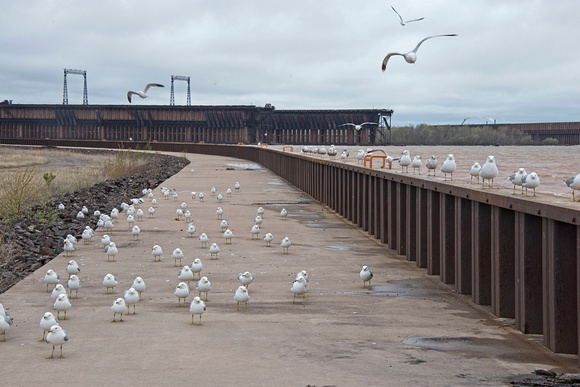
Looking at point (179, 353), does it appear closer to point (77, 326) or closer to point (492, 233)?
point (77, 326)

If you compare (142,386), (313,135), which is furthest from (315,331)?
(313,135)

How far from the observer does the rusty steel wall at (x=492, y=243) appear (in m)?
9.21

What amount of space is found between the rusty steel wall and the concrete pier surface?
11.3 inches

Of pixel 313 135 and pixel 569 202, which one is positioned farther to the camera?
pixel 313 135

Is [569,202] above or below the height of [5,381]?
above

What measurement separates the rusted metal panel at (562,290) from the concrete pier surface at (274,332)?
0.69 feet

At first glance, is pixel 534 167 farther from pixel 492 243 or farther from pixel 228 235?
pixel 492 243

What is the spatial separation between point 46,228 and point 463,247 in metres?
14.5

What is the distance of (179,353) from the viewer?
29.7 ft

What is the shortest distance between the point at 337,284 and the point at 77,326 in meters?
4.86

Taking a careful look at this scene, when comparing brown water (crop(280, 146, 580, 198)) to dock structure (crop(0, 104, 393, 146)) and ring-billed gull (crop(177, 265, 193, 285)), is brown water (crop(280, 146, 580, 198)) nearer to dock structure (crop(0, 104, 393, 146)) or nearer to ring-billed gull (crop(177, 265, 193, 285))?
ring-billed gull (crop(177, 265, 193, 285))

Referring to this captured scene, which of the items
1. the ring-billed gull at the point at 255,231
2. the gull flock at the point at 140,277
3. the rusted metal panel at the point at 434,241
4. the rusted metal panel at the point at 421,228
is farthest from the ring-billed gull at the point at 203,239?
the rusted metal panel at the point at 434,241

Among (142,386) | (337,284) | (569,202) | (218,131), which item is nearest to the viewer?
(142,386)

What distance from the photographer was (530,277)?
10.2 metres
